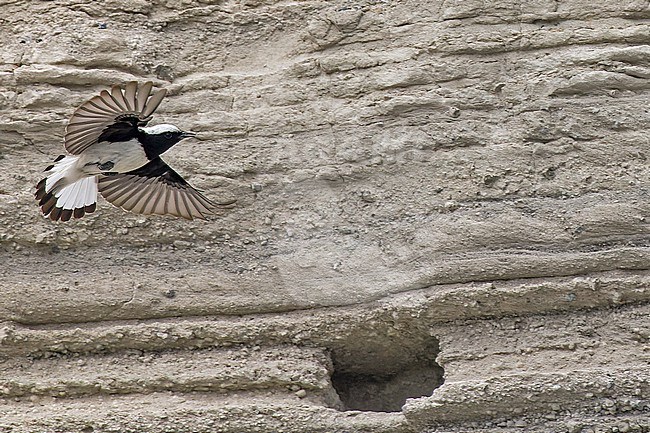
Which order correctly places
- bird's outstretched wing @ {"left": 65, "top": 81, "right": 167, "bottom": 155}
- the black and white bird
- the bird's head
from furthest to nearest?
the bird's head → the black and white bird → bird's outstretched wing @ {"left": 65, "top": 81, "right": 167, "bottom": 155}

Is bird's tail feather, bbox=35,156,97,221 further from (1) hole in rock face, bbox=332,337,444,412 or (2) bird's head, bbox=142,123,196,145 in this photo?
(1) hole in rock face, bbox=332,337,444,412

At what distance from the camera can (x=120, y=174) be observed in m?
3.90

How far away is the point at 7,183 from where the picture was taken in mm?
4156

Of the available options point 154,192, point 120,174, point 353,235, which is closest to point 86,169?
point 120,174

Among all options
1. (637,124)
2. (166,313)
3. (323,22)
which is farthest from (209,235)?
(637,124)

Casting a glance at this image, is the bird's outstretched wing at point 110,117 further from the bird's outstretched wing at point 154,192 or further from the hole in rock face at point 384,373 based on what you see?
the hole in rock face at point 384,373

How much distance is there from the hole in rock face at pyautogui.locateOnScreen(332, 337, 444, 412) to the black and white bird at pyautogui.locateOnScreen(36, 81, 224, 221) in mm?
779

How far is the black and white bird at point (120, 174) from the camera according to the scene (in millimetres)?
3684

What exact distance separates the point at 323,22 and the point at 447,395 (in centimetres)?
157

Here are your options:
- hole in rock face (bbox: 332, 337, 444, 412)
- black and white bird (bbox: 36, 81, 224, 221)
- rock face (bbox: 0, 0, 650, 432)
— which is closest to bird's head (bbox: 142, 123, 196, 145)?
black and white bird (bbox: 36, 81, 224, 221)

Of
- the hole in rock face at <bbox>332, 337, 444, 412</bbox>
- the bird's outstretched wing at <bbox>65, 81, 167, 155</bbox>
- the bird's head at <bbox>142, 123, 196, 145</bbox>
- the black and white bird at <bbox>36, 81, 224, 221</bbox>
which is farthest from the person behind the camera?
the hole in rock face at <bbox>332, 337, 444, 412</bbox>

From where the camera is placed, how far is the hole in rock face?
13.2 feet

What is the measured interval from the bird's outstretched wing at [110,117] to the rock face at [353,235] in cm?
49

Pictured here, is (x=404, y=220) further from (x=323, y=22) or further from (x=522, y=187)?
(x=323, y=22)
